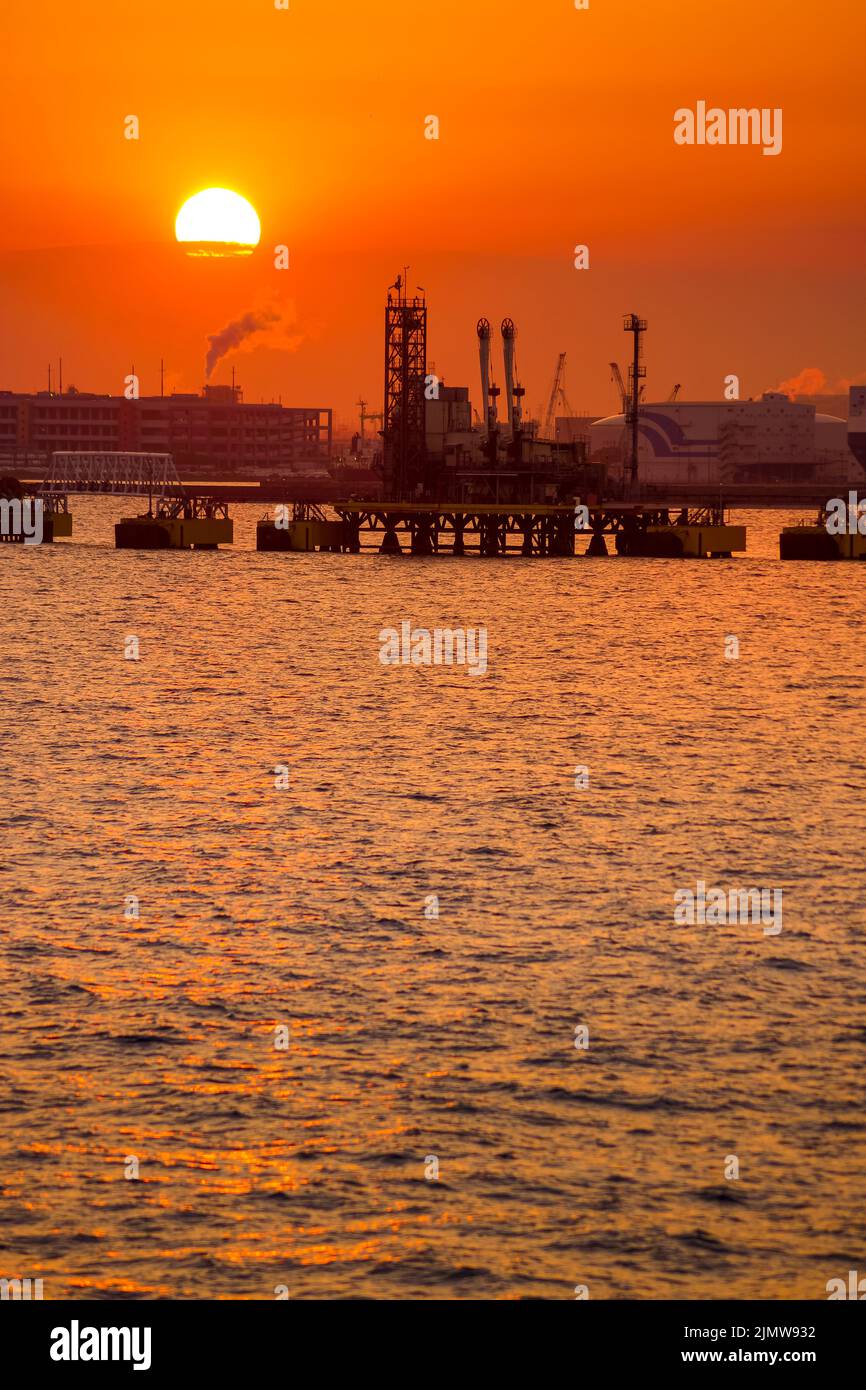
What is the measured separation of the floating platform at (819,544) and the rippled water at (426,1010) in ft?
430

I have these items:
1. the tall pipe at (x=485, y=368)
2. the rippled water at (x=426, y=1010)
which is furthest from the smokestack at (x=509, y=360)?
the rippled water at (x=426, y=1010)

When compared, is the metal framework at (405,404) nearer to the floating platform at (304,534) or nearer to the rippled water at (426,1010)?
the floating platform at (304,534)

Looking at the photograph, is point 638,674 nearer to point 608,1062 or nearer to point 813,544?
point 608,1062

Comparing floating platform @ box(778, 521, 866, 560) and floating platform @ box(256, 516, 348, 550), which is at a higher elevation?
floating platform @ box(256, 516, 348, 550)

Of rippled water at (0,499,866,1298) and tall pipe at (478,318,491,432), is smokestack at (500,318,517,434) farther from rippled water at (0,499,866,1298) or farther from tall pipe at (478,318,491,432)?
rippled water at (0,499,866,1298)

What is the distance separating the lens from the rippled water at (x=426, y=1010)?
17000 mm

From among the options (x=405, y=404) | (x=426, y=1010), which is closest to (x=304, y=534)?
(x=405, y=404)

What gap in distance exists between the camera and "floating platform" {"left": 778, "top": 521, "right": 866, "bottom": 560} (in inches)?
7254

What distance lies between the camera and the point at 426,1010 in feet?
78.7

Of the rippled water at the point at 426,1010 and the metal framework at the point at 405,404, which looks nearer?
the rippled water at the point at 426,1010

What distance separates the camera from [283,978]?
25.5m

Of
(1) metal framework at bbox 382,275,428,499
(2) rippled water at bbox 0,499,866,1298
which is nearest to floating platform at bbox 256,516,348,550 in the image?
(1) metal framework at bbox 382,275,428,499

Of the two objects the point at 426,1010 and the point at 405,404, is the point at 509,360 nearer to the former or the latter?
the point at 405,404

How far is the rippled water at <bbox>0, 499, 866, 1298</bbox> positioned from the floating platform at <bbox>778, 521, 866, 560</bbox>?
130983 mm
